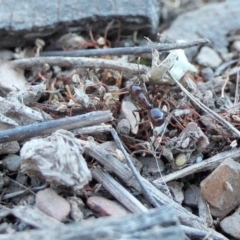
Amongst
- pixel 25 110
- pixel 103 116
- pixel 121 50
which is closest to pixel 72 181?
pixel 103 116

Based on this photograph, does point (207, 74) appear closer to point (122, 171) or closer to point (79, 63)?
point (79, 63)

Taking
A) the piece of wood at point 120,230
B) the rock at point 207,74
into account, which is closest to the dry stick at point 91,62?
the rock at point 207,74

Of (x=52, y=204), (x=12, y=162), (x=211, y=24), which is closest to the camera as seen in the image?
(x=52, y=204)

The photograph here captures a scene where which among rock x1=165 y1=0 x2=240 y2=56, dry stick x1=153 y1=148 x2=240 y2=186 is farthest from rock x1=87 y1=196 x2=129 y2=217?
Result: rock x1=165 y1=0 x2=240 y2=56

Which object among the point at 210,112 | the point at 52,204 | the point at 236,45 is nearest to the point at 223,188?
the point at 210,112

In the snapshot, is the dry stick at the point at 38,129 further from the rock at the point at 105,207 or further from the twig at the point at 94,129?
the rock at the point at 105,207

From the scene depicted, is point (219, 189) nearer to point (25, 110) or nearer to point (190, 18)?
point (25, 110)
